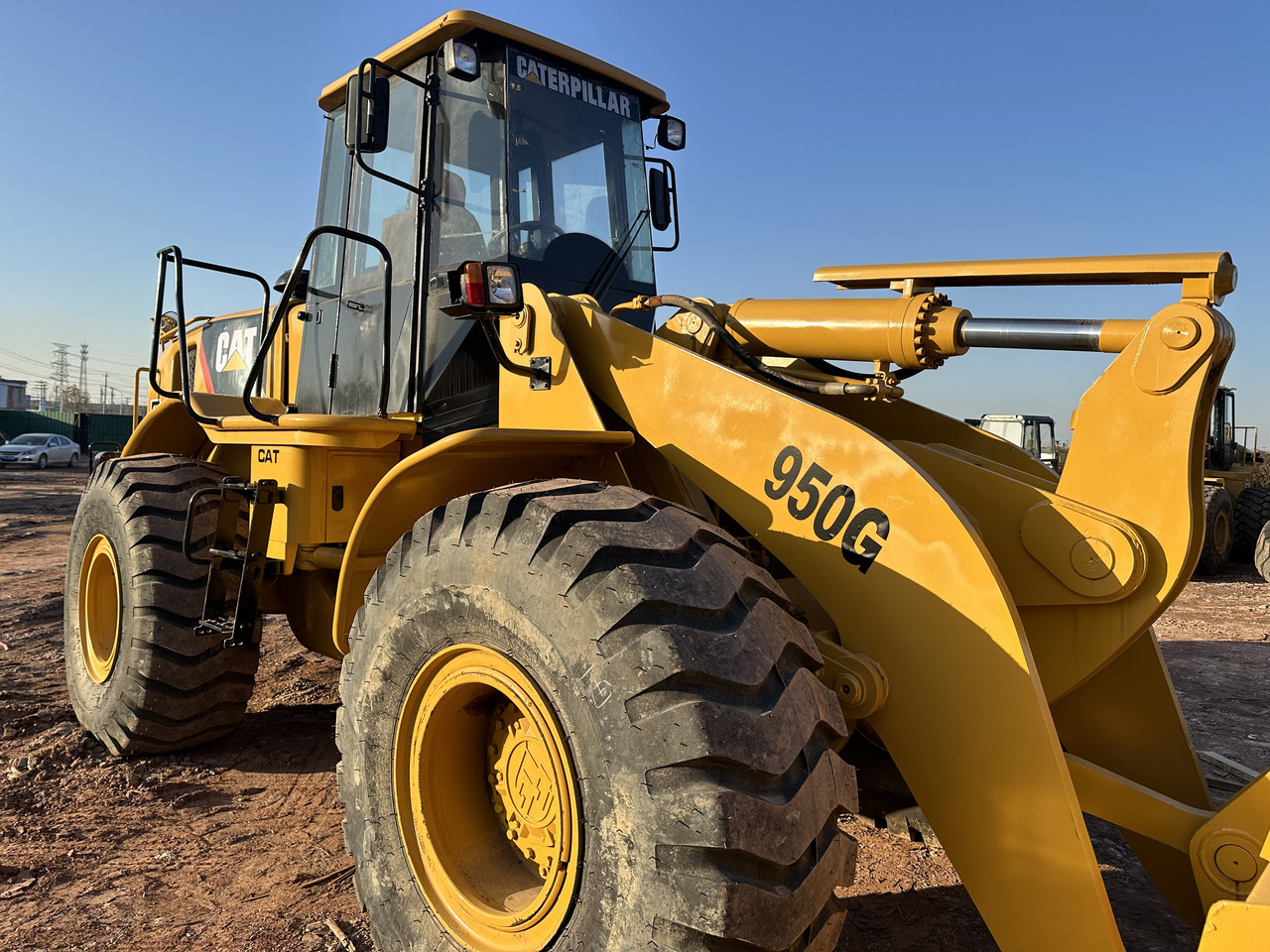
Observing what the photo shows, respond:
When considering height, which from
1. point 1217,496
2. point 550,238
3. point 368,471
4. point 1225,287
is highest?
point 550,238

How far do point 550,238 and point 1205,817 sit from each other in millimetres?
3092

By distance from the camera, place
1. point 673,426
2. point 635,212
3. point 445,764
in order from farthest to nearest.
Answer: point 635,212
point 673,426
point 445,764

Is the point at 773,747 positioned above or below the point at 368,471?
below

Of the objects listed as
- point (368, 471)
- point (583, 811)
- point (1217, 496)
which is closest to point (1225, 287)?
point (583, 811)

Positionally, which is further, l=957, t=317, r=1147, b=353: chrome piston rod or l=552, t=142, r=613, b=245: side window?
l=552, t=142, r=613, b=245: side window

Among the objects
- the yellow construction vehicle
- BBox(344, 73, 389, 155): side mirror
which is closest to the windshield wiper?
BBox(344, 73, 389, 155): side mirror

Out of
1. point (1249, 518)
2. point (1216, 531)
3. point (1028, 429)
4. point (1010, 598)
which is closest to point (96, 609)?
point (1010, 598)

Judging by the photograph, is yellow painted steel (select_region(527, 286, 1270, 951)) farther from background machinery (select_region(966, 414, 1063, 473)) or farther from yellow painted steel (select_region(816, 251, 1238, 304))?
background machinery (select_region(966, 414, 1063, 473))

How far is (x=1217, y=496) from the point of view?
1416 cm

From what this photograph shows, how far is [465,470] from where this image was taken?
120 inches

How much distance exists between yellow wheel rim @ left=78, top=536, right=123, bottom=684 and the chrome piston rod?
14.7 feet

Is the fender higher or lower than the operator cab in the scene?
lower

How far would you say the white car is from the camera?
31266 millimetres

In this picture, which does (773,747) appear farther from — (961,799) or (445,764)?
(445,764)
